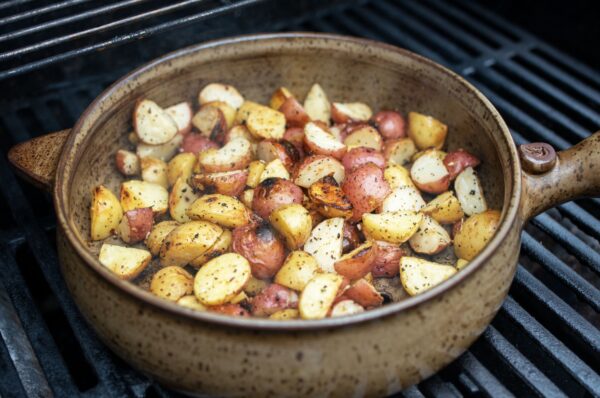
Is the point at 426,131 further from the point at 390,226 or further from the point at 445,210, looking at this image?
the point at 390,226

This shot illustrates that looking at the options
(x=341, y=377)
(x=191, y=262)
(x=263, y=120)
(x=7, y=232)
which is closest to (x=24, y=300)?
(x=7, y=232)

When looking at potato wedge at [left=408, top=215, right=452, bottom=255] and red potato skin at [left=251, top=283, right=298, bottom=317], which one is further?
potato wedge at [left=408, top=215, right=452, bottom=255]

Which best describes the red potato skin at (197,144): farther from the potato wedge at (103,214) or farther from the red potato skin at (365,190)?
the red potato skin at (365,190)

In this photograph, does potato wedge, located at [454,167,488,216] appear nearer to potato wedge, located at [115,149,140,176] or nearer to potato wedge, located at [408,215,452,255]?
potato wedge, located at [408,215,452,255]

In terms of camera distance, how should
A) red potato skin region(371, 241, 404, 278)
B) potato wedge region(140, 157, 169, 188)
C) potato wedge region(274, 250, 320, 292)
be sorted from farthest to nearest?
1. potato wedge region(140, 157, 169, 188)
2. red potato skin region(371, 241, 404, 278)
3. potato wedge region(274, 250, 320, 292)

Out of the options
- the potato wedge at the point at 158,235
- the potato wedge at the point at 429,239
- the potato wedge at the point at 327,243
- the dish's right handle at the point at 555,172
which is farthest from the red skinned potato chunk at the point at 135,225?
the dish's right handle at the point at 555,172

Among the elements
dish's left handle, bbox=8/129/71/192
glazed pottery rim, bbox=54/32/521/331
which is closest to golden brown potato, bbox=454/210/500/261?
glazed pottery rim, bbox=54/32/521/331

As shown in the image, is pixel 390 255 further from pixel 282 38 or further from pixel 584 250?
pixel 282 38
